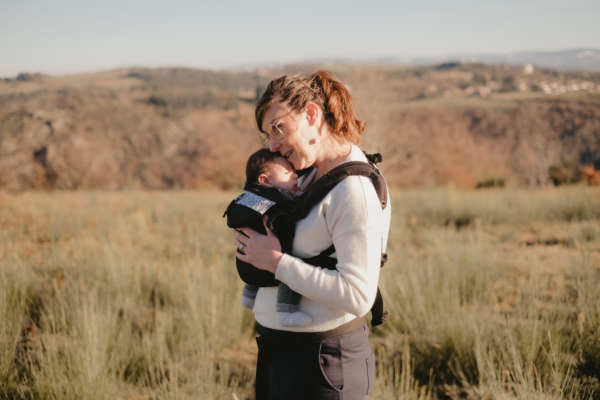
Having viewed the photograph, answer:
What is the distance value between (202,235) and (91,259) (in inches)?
Result: 88.4

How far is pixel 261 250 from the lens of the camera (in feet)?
5.21

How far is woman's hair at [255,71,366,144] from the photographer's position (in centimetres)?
164

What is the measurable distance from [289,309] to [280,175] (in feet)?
1.98

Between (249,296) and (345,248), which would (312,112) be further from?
(249,296)

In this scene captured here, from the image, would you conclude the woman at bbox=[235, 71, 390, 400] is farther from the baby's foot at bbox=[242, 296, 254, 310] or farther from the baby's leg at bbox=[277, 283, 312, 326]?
the baby's foot at bbox=[242, 296, 254, 310]

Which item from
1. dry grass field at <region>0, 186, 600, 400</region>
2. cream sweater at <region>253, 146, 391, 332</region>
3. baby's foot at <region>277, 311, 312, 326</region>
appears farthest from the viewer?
dry grass field at <region>0, 186, 600, 400</region>

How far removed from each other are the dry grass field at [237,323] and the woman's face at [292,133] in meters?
1.60

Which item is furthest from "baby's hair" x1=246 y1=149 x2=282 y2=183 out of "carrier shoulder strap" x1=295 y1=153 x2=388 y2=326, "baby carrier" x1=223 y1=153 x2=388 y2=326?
"carrier shoulder strap" x1=295 y1=153 x2=388 y2=326

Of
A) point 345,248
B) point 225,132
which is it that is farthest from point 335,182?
point 225,132

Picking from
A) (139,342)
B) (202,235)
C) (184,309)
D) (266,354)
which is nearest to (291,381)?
(266,354)

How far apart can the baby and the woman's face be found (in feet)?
0.55

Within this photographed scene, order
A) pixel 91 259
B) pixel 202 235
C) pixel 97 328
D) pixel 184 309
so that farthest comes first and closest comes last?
pixel 202 235 → pixel 91 259 → pixel 184 309 → pixel 97 328

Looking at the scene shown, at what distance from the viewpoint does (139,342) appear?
3.77 metres

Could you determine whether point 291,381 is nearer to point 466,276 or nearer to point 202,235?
point 466,276
